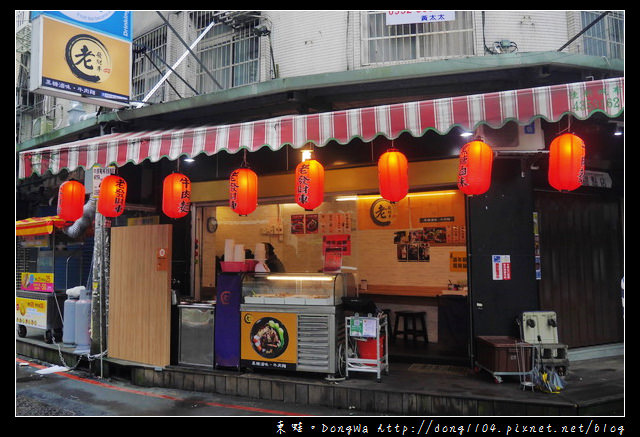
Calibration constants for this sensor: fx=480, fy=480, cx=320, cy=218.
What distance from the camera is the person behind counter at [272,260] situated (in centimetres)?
1141

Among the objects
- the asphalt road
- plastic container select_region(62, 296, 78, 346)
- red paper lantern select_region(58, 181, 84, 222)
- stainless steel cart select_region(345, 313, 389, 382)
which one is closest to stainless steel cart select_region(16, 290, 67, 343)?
plastic container select_region(62, 296, 78, 346)

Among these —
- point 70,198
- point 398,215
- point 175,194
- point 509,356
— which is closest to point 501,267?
point 509,356

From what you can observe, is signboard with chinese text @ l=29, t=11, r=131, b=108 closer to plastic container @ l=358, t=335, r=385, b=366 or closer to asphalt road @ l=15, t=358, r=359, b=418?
asphalt road @ l=15, t=358, r=359, b=418

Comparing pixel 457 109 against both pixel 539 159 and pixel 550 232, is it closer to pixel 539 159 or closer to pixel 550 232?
pixel 539 159

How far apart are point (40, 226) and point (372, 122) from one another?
9.06 meters

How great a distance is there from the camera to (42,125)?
15344 mm

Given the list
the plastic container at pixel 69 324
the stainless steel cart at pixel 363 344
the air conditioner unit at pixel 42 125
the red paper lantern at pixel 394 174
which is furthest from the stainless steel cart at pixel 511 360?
the air conditioner unit at pixel 42 125

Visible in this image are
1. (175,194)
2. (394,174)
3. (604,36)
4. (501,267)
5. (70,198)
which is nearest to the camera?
(394,174)

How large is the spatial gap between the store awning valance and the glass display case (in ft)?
19.0

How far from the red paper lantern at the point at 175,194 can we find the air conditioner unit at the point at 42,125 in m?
9.67

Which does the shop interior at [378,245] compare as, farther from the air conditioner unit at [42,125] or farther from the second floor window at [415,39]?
the air conditioner unit at [42,125]

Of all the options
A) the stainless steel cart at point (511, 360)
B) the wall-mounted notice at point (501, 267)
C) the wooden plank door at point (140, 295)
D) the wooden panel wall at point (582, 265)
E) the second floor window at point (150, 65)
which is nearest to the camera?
the stainless steel cart at point (511, 360)

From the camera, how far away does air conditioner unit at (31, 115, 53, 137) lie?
15.2m

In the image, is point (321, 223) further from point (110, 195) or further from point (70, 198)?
point (70, 198)
